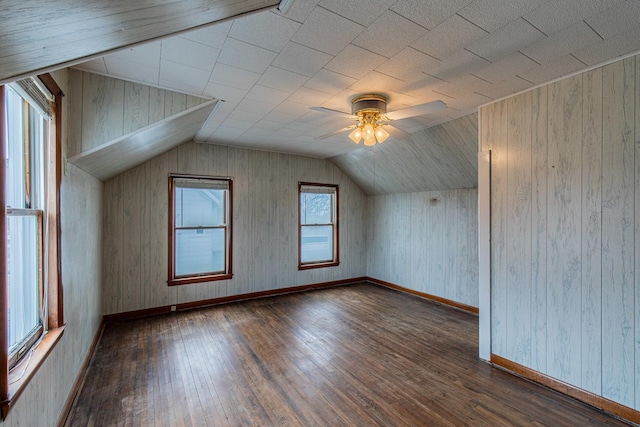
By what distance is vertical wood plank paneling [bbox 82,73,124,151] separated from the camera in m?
2.39

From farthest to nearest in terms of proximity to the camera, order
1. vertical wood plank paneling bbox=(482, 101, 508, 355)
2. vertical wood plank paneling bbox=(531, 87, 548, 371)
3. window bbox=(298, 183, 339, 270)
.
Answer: window bbox=(298, 183, 339, 270) → vertical wood plank paneling bbox=(482, 101, 508, 355) → vertical wood plank paneling bbox=(531, 87, 548, 371)

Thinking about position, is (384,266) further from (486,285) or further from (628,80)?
(628,80)

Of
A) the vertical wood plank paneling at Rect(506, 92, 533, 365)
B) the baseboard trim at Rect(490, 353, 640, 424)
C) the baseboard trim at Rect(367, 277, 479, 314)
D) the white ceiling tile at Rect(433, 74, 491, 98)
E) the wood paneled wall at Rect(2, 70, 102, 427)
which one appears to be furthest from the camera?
the baseboard trim at Rect(367, 277, 479, 314)

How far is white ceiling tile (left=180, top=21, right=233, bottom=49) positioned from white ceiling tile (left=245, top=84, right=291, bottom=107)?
743 mm

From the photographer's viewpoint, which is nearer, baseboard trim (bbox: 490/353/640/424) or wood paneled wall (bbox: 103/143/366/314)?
baseboard trim (bbox: 490/353/640/424)

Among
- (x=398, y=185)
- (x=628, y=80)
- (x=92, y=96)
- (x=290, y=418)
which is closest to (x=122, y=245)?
(x=92, y=96)

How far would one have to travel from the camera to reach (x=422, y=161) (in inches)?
185

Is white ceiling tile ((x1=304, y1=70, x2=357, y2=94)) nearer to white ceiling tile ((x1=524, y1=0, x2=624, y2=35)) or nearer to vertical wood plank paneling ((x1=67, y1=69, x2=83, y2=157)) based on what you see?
white ceiling tile ((x1=524, y1=0, x2=624, y2=35))

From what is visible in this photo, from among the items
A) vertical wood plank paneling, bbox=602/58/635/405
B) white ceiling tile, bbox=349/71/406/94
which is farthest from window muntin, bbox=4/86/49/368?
vertical wood plank paneling, bbox=602/58/635/405

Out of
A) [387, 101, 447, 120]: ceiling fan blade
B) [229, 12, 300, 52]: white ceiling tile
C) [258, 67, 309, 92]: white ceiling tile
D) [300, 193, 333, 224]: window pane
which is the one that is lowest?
[300, 193, 333, 224]: window pane

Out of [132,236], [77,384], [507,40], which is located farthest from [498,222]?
[132,236]

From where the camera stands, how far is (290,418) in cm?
225

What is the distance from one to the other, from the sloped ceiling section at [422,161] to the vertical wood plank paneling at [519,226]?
648 millimetres

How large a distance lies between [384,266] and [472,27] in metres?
5.02
